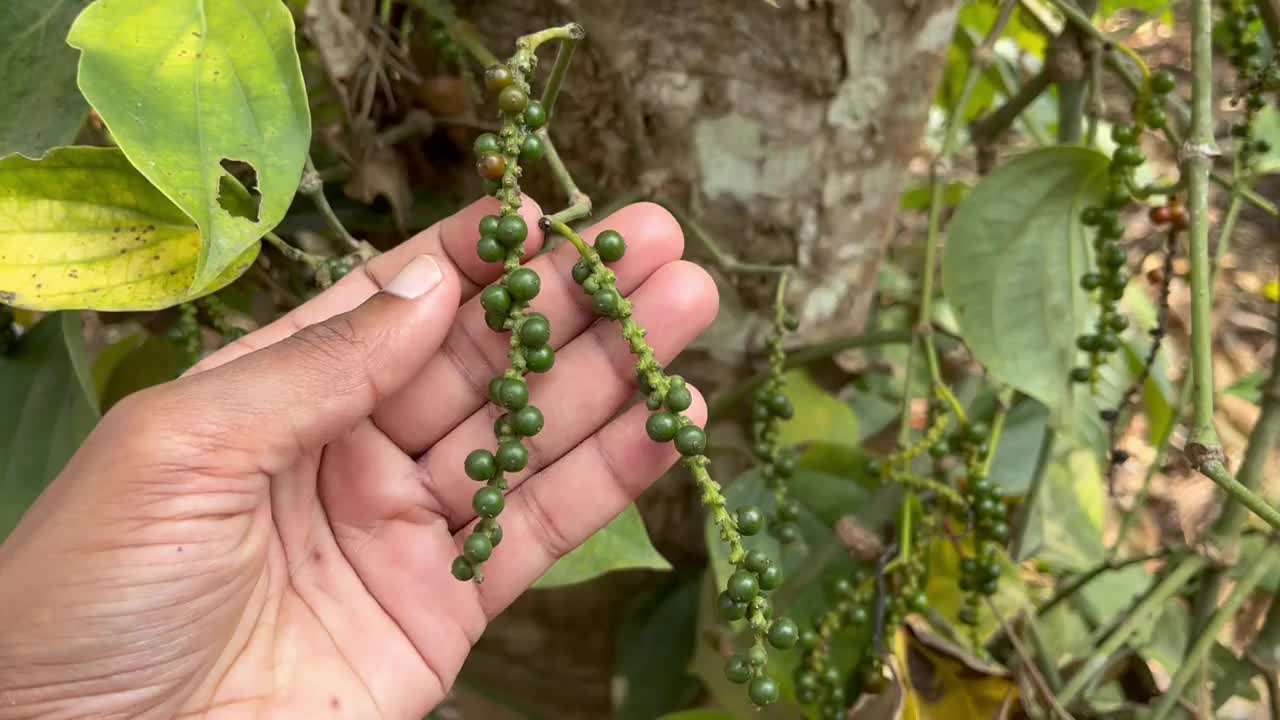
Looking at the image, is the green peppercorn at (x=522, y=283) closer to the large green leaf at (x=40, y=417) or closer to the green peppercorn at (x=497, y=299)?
the green peppercorn at (x=497, y=299)

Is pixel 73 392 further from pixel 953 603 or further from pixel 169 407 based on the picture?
pixel 953 603

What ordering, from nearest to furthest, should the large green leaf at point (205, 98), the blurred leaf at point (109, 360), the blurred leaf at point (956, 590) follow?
the large green leaf at point (205, 98) → the blurred leaf at point (956, 590) → the blurred leaf at point (109, 360)

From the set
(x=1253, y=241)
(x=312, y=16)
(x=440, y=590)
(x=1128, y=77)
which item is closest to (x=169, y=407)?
(x=440, y=590)

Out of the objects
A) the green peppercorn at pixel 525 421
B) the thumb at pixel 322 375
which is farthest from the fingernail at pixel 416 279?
the green peppercorn at pixel 525 421

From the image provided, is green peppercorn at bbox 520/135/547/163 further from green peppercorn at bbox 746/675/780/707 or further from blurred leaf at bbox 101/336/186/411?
blurred leaf at bbox 101/336/186/411

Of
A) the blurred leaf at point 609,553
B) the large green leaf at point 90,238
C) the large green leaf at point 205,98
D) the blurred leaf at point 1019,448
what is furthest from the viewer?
the blurred leaf at point 1019,448

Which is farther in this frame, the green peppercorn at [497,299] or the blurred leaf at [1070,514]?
the blurred leaf at [1070,514]

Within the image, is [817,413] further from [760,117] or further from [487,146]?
[487,146]
